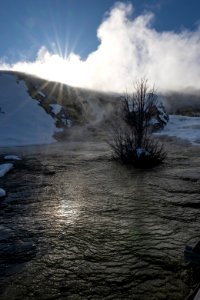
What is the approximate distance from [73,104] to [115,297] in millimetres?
43662

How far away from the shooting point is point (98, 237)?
6945mm

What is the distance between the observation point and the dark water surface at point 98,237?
5074 mm

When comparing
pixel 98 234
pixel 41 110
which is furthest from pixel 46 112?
pixel 98 234

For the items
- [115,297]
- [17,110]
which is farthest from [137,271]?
[17,110]

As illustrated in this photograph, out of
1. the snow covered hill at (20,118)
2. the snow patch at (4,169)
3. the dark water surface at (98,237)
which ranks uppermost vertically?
the snow covered hill at (20,118)

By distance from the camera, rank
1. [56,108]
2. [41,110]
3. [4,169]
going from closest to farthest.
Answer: [4,169], [41,110], [56,108]

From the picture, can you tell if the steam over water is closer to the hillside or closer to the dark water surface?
the dark water surface

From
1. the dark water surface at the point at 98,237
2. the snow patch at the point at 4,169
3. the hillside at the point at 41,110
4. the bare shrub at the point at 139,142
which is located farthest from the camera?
the hillside at the point at 41,110

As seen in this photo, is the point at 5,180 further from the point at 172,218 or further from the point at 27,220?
the point at 172,218

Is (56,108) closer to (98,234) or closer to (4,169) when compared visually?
(4,169)

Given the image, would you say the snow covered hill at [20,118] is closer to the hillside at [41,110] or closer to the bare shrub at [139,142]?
the hillside at [41,110]

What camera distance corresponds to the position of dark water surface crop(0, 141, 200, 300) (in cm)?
507

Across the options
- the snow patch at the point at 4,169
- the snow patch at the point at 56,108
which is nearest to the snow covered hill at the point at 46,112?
the snow patch at the point at 56,108

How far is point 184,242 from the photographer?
21.5 feet
